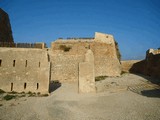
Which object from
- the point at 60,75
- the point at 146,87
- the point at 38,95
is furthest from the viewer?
the point at 60,75

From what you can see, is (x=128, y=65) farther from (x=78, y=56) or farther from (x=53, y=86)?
(x=53, y=86)

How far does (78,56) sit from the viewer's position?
26844 mm

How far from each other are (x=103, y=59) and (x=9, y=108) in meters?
20.0

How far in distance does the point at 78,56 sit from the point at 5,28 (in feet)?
45.1

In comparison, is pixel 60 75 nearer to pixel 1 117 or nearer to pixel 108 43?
pixel 108 43

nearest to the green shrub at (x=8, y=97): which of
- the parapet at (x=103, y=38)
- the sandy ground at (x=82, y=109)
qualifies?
the sandy ground at (x=82, y=109)

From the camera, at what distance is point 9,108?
12055 mm

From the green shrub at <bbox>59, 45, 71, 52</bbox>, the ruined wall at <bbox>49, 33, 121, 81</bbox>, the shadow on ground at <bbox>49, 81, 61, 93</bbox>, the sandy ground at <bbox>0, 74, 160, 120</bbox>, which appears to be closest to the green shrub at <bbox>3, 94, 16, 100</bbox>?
the sandy ground at <bbox>0, 74, 160, 120</bbox>

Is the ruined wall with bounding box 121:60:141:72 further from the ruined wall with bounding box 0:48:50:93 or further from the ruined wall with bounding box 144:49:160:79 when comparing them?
the ruined wall with bounding box 0:48:50:93

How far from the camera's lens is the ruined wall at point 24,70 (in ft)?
53.7

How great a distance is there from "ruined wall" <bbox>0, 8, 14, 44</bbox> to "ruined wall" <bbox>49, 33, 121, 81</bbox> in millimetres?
7819

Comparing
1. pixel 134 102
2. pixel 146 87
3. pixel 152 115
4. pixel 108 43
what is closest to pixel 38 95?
pixel 134 102

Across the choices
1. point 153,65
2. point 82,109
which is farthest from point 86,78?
point 153,65

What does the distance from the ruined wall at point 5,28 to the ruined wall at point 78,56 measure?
782 centimetres
